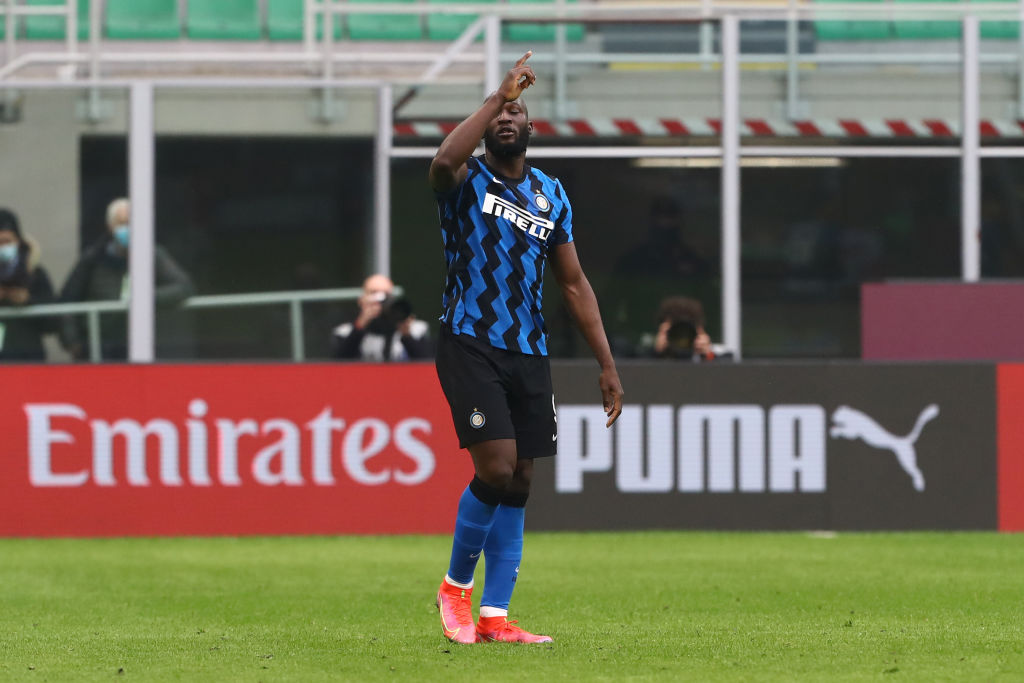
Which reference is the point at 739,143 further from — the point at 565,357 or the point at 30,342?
the point at 30,342

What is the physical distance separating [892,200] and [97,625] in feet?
26.4

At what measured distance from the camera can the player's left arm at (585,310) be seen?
6168 mm

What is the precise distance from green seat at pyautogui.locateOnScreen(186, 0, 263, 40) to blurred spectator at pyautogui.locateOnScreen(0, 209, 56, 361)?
4.03 metres

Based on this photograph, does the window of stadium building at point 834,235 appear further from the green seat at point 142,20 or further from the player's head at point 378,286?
the green seat at point 142,20

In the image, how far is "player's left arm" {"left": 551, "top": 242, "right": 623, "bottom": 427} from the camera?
243 inches

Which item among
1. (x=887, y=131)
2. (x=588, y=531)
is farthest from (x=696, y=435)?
(x=887, y=131)

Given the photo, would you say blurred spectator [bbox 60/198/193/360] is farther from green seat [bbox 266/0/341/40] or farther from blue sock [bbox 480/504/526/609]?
blue sock [bbox 480/504/526/609]

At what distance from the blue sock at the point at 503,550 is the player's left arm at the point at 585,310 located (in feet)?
1.55

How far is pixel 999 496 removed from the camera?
11.0 metres

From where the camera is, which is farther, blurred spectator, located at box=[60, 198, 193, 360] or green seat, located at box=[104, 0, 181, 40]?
green seat, located at box=[104, 0, 181, 40]

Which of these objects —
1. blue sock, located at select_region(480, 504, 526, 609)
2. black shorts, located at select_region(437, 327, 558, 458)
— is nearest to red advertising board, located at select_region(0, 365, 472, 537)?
blue sock, located at select_region(480, 504, 526, 609)

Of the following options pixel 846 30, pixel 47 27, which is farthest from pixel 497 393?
pixel 47 27

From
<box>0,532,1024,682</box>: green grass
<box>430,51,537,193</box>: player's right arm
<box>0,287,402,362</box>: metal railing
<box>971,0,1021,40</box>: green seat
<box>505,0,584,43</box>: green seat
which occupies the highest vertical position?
<box>971,0,1021,40</box>: green seat

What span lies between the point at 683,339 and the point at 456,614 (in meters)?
5.72
